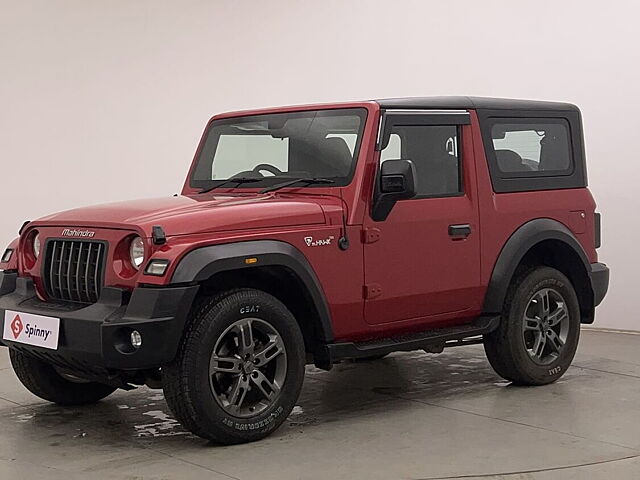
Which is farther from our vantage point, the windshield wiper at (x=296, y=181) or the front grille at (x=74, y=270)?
the windshield wiper at (x=296, y=181)

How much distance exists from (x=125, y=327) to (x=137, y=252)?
14.8 inches

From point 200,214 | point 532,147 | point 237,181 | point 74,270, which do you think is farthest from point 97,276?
point 532,147

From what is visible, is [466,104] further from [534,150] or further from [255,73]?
[255,73]

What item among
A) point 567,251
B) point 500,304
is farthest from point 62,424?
point 567,251

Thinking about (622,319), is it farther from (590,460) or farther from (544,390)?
(590,460)

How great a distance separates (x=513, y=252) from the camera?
5.79 metres

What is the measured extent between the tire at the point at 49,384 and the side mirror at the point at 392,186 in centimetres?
178

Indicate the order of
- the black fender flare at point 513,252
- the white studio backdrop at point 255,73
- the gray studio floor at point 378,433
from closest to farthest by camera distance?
the gray studio floor at point 378,433
the black fender flare at point 513,252
the white studio backdrop at point 255,73

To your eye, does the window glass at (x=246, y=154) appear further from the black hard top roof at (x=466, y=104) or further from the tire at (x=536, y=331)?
the tire at (x=536, y=331)

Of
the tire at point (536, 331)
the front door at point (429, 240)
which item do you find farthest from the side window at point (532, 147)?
the tire at point (536, 331)

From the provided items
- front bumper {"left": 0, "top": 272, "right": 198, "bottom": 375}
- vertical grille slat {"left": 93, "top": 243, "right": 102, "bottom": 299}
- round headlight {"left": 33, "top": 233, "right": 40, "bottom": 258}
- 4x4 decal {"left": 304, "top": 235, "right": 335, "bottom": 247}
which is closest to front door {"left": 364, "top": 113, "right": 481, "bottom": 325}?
4x4 decal {"left": 304, "top": 235, "right": 335, "bottom": 247}

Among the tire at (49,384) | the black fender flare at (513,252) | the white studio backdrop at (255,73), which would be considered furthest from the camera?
the white studio backdrop at (255,73)

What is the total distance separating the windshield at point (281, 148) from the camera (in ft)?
17.5

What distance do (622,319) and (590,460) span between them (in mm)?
4015
